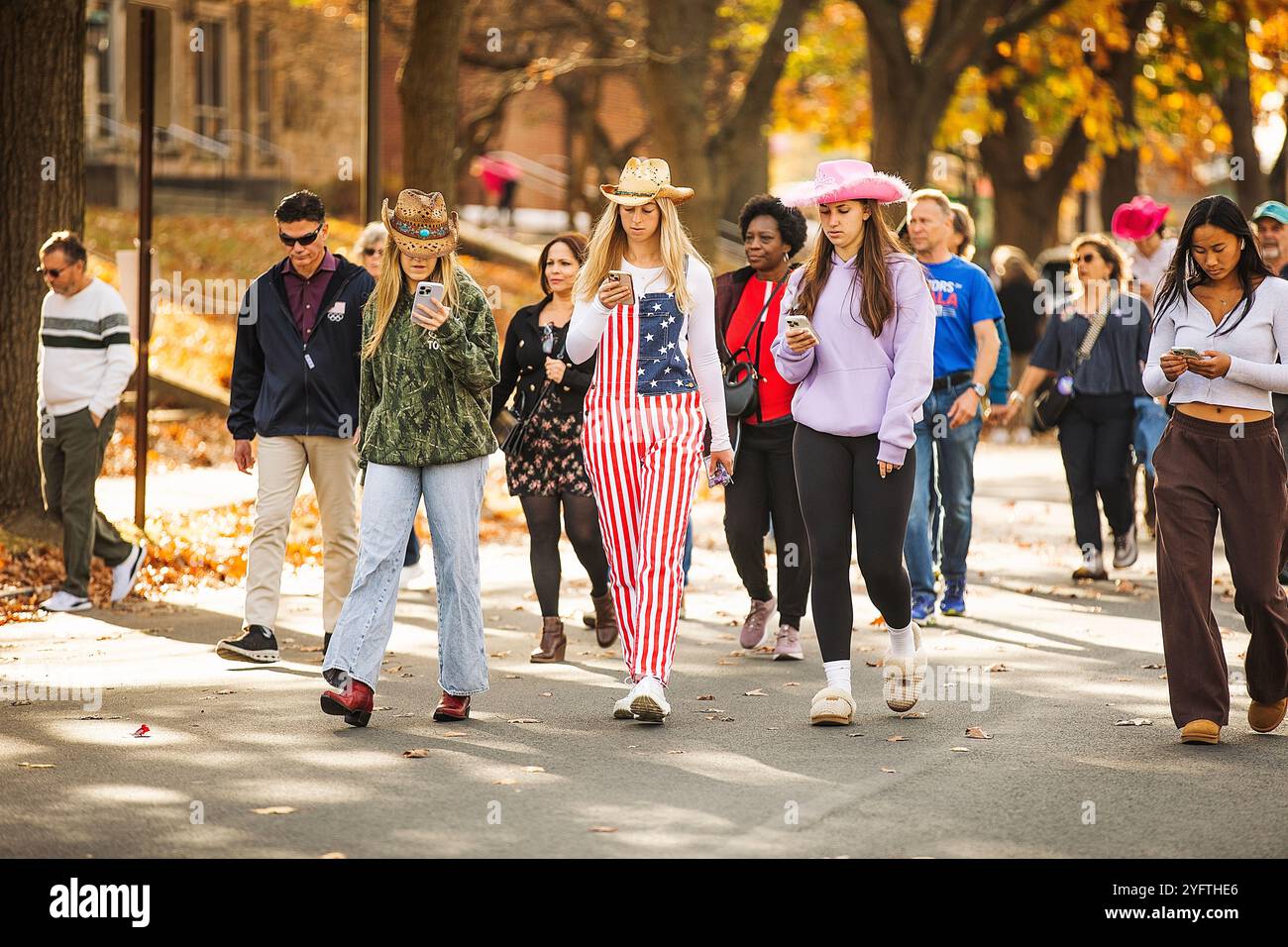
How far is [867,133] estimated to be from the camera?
32.2 m

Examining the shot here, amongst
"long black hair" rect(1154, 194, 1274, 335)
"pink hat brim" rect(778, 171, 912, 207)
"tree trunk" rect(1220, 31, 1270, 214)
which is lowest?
"long black hair" rect(1154, 194, 1274, 335)

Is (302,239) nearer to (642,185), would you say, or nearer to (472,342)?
(472,342)

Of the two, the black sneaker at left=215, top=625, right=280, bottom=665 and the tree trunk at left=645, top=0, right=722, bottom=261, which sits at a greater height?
the tree trunk at left=645, top=0, right=722, bottom=261

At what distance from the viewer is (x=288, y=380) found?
848cm

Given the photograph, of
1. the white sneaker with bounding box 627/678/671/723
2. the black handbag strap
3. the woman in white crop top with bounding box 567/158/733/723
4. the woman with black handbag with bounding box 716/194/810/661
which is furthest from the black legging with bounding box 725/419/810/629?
the white sneaker with bounding box 627/678/671/723

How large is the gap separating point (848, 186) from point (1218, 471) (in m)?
1.78

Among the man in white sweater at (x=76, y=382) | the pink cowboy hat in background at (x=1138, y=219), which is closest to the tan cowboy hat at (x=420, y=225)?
the man in white sweater at (x=76, y=382)

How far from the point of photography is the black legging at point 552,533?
29.2 ft

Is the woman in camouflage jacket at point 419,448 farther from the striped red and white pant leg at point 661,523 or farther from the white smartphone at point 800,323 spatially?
the white smartphone at point 800,323

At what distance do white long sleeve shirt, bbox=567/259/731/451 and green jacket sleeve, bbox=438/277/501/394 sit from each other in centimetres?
33

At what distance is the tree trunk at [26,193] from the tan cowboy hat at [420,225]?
5062 mm

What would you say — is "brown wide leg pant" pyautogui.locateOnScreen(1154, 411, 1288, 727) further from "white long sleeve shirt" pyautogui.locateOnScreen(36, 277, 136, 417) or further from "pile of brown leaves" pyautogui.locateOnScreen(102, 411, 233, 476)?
"pile of brown leaves" pyautogui.locateOnScreen(102, 411, 233, 476)

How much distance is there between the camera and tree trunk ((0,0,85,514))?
445 inches
